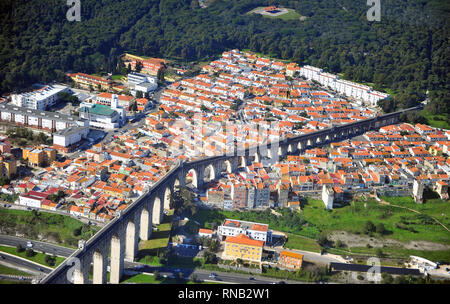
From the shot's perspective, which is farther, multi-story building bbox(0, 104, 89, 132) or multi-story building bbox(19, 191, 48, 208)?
multi-story building bbox(0, 104, 89, 132)

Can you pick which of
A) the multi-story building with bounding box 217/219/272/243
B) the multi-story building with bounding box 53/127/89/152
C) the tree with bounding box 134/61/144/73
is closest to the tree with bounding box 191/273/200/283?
the multi-story building with bounding box 217/219/272/243

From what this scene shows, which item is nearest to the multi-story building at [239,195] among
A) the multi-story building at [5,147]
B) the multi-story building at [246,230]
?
the multi-story building at [246,230]

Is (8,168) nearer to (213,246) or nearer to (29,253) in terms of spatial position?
(29,253)

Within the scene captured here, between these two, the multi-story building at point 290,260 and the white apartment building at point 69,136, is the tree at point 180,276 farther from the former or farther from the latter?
the white apartment building at point 69,136

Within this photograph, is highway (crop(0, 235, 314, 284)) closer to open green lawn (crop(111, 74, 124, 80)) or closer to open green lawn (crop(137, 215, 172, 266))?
open green lawn (crop(137, 215, 172, 266))

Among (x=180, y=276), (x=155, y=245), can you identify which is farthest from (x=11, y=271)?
(x=180, y=276)
